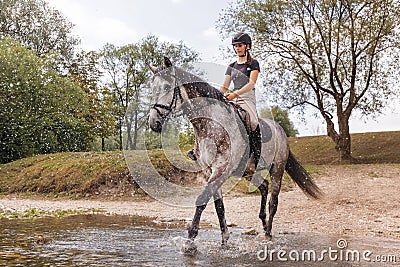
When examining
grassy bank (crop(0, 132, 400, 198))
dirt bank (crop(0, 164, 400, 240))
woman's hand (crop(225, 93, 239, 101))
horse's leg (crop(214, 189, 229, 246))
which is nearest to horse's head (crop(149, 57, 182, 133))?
woman's hand (crop(225, 93, 239, 101))

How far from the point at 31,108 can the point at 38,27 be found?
17.3 m

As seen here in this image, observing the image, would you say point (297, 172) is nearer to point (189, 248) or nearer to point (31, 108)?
point (189, 248)

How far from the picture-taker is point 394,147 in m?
31.3

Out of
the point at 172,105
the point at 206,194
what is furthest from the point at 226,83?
the point at 206,194

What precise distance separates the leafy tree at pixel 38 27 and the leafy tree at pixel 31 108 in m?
11.1

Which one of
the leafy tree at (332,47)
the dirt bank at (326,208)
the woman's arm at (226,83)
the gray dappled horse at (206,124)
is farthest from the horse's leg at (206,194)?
the leafy tree at (332,47)

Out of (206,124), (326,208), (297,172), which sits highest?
(206,124)

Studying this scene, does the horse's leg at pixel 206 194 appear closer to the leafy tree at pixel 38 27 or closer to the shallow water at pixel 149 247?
the shallow water at pixel 149 247

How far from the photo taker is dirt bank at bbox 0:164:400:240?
10.4 meters

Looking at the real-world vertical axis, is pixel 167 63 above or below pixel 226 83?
above

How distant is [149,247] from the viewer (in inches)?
275

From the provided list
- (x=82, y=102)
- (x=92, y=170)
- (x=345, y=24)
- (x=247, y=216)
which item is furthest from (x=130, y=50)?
(x=247, y=216)

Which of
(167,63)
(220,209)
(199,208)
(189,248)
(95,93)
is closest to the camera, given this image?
(189,248)

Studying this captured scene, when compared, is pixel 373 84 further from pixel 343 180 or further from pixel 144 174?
pixel 144 174
